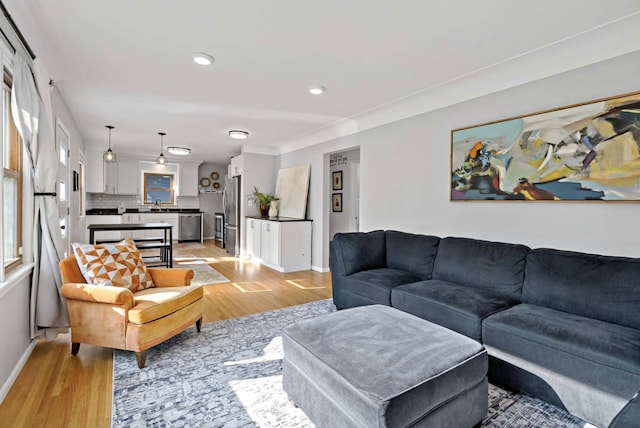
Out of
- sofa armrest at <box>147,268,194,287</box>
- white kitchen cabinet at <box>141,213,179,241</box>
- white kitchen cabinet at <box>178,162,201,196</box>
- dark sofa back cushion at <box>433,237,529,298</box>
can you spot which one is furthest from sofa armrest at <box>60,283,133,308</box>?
white kitchen cabinet at <box>178,162,201,196</box>

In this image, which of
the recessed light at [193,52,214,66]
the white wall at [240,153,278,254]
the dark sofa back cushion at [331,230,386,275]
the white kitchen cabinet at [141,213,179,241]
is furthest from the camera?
the white kitchen cabinet at [141,213,179,241]

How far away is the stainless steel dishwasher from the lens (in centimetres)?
895

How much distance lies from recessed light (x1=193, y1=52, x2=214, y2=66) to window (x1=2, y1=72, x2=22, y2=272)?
1289 mm

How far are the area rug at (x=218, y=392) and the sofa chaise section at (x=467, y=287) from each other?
50cm

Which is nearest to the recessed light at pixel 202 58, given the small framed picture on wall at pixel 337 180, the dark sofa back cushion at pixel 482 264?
the dark sofa back cushion at pixel 482 264

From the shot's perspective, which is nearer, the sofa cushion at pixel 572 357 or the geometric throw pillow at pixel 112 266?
the sofa cushion at pixel 572 357

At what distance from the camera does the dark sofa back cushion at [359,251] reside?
3395mm

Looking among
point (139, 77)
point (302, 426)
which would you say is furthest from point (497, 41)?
point (139, 77)

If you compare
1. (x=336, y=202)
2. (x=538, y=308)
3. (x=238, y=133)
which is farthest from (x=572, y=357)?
(x=238, y=133)

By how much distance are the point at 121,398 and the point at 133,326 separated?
1.58 feet

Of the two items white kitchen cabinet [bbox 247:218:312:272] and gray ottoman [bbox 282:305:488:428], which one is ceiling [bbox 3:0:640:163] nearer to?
gray ottoman [bbox 282:305:488:428]

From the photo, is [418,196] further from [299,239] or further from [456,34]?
[299,239]

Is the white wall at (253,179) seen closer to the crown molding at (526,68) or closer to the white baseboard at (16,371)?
the crown molding at (526,68)

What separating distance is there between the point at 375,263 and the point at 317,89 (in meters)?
2.03
